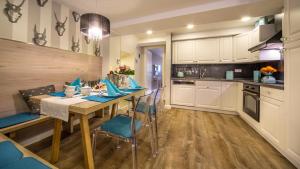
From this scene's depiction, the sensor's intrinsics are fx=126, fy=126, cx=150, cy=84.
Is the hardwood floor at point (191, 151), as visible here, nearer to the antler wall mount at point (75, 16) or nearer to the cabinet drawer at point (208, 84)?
the cabinet drawer at point (208, 84)

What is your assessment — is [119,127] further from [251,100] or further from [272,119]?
[251,100]

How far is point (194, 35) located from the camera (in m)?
3.86

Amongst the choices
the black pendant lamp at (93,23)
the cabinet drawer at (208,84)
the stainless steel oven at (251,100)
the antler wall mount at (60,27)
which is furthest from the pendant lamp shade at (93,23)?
the cabinet drawer at (208,84)

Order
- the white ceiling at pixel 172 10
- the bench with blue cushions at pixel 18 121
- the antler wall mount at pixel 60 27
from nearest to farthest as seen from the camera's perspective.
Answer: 1. the bench with blue cushions at pixel 18 121
2. the white ceiling at pixel 172 10
3. the antler wall mount at pixel 60 27

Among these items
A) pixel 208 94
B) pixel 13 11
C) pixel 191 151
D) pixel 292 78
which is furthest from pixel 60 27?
pixel 208 94

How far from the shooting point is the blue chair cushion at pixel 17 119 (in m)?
1.44

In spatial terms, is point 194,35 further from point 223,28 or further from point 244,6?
point 244,6

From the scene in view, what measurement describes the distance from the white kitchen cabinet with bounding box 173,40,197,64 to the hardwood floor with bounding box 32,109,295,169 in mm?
2202

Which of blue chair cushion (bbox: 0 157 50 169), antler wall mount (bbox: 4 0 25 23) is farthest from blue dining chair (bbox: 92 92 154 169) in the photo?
antler wall mount (bbox: 4 0 25 23)

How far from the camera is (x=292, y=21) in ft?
4.97

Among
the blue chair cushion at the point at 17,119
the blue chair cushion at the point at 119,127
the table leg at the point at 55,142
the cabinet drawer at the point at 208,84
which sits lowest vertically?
the table leg at the point at 55,142

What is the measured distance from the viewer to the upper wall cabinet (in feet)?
4.72

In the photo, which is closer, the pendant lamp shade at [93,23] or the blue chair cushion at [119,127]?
the blue chair cushion at [119,127]

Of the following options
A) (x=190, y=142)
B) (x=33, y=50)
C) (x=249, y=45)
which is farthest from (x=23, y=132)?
(x=249, y=45)
